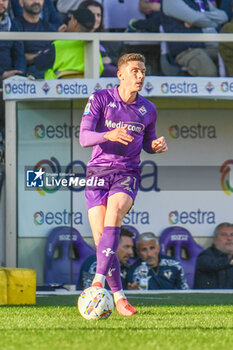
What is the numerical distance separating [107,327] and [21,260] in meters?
6.30

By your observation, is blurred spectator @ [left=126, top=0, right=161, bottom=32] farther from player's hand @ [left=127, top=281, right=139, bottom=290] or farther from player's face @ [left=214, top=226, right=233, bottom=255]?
player's hand @ [left=127, top=281, right=139, bottom=290]

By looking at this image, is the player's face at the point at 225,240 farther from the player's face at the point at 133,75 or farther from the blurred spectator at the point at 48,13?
the player's face at the point at 133,75

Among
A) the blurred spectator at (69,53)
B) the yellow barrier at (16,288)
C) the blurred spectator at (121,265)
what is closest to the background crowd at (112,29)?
the blurred spectator at (69,53)

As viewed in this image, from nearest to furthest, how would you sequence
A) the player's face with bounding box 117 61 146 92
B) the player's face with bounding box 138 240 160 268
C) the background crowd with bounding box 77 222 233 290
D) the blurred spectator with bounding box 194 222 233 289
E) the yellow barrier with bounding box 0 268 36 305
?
1. the player's face with bounding box 117 61 146 92
2. the yellow barrier with bounding box 0 268 36 305
3. the background crowd with bounding box 77 222 233 290
4. the player's face with bounding box 138 240 160 268
5. the blurred spectator with bounding box 194 222 233 289

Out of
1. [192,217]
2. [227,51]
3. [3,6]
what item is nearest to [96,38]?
[3,6]

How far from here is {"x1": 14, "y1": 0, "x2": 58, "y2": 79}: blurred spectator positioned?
11.9 meters

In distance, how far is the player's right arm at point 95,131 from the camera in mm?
6223

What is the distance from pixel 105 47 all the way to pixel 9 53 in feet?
4.11

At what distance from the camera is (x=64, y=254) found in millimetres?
11898

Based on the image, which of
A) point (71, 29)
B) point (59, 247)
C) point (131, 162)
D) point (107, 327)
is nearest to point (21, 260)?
point (59, 247)

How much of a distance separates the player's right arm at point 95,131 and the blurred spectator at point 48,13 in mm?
5344

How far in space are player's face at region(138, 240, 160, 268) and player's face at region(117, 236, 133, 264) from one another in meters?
0.13

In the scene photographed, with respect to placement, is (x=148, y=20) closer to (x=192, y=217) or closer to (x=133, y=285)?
(x=192, y=217)

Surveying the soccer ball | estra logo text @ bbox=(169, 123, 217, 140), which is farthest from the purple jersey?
estra logo text @ bbox=(169, 123, 217, 140)
